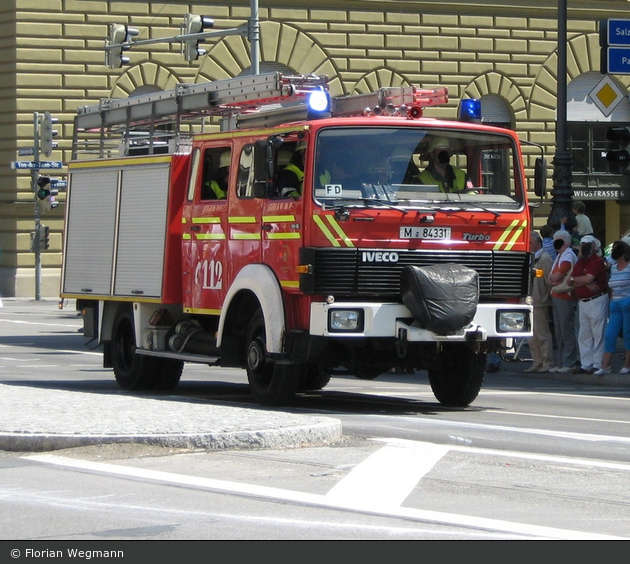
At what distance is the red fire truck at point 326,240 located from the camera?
1304cm

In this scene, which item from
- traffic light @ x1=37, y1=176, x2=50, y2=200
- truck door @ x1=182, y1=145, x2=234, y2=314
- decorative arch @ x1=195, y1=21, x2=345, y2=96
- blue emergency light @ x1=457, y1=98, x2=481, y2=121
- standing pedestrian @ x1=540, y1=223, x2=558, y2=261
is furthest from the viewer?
decorative arch @ x1=195, y1=21, x2=345, y2=96

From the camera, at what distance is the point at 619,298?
58.6ft

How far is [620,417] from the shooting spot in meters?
13.6

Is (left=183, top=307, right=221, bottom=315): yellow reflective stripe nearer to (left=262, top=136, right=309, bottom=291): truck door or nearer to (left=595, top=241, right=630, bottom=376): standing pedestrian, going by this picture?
(left=262, top=136, right=309, bottom=291): truck door

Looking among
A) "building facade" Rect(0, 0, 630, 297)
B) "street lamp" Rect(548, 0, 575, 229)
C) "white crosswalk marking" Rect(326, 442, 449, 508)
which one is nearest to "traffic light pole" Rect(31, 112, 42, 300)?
"building facade" Rect(0, 0, 630, 297)

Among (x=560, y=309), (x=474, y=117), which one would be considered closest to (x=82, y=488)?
(x=474, y=117)

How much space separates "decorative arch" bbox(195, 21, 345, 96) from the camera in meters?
38.3

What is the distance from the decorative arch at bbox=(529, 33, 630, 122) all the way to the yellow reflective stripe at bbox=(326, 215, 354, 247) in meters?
28.5

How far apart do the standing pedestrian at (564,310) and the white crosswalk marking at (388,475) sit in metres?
8.34

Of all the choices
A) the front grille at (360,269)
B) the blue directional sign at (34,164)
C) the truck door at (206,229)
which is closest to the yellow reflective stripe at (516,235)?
the front grille at (360,269)

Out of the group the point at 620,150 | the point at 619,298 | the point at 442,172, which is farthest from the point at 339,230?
the point at 620,150

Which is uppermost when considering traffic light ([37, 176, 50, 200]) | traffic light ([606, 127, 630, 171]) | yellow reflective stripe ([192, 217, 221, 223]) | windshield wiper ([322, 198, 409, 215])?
traffic light ([37, 176, 50, 200])

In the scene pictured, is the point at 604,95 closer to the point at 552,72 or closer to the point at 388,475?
the point at 388,475

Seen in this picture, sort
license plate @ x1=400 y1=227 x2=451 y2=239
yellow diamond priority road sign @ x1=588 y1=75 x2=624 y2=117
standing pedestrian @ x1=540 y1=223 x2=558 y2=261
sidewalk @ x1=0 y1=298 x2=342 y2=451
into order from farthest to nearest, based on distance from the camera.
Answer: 1. yellow diamond priority road sign @ x1=588 y1=75 x2=624 y2=117
2. standing pedestrian @ x1=540 y1=223 x2=558 y2=261
3. license plate @ x1=400 y1=227 x2=451 y2=239
4. sidewalk @ x1=0 y1=298 x2=342 y2=451
